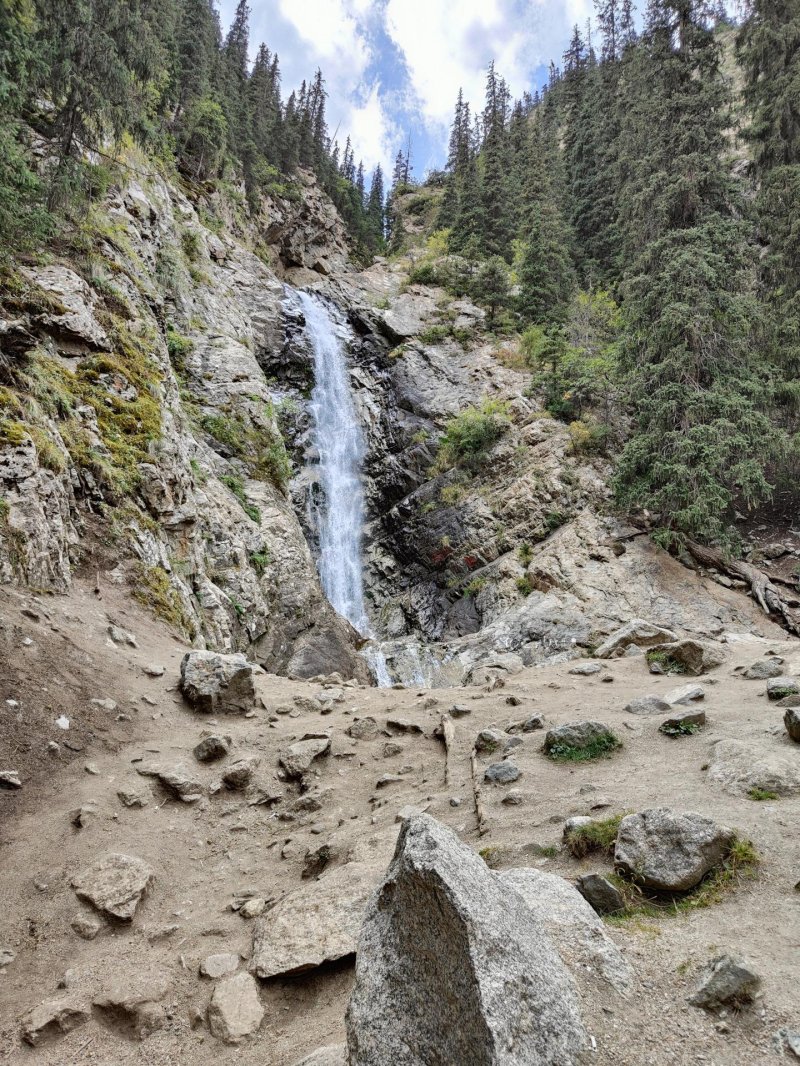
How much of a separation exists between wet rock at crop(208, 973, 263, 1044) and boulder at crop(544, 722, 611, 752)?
360 centimetres

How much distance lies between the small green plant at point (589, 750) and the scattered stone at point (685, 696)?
1.28 metres

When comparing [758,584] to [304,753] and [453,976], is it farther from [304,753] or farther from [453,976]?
[453,976]

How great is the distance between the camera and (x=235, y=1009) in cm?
304

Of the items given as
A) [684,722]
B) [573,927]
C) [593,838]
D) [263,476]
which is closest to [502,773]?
[593,838]

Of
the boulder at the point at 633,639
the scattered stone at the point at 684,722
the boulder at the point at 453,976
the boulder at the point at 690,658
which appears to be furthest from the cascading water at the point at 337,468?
the boulder at the point at 453,976

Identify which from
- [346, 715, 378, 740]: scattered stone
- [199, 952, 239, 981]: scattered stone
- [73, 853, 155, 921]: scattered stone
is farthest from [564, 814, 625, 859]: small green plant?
[346, 715, 378, 740]: scattered stone

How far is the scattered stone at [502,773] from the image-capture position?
17.0ft

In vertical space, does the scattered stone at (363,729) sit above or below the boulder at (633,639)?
below

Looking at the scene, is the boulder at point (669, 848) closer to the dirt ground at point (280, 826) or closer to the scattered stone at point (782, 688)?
the dirt ground at point (280, 826)

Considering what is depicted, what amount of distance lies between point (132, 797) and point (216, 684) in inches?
89.4

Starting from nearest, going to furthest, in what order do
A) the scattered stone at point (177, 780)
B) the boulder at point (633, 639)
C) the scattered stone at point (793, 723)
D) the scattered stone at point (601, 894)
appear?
the scattered stone at point (601, 894), the scattered stone at point (793, 723), the scattered stone at point (177, 780), the boulder at point (633, 639)

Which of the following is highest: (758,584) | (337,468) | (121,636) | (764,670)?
(337,468)

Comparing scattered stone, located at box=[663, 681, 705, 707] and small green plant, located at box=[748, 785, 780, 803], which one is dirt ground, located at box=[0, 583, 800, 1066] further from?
scattered stone, located at box=[663, 681, 705, 707]

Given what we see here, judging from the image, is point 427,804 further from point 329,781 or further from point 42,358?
point 42,358
